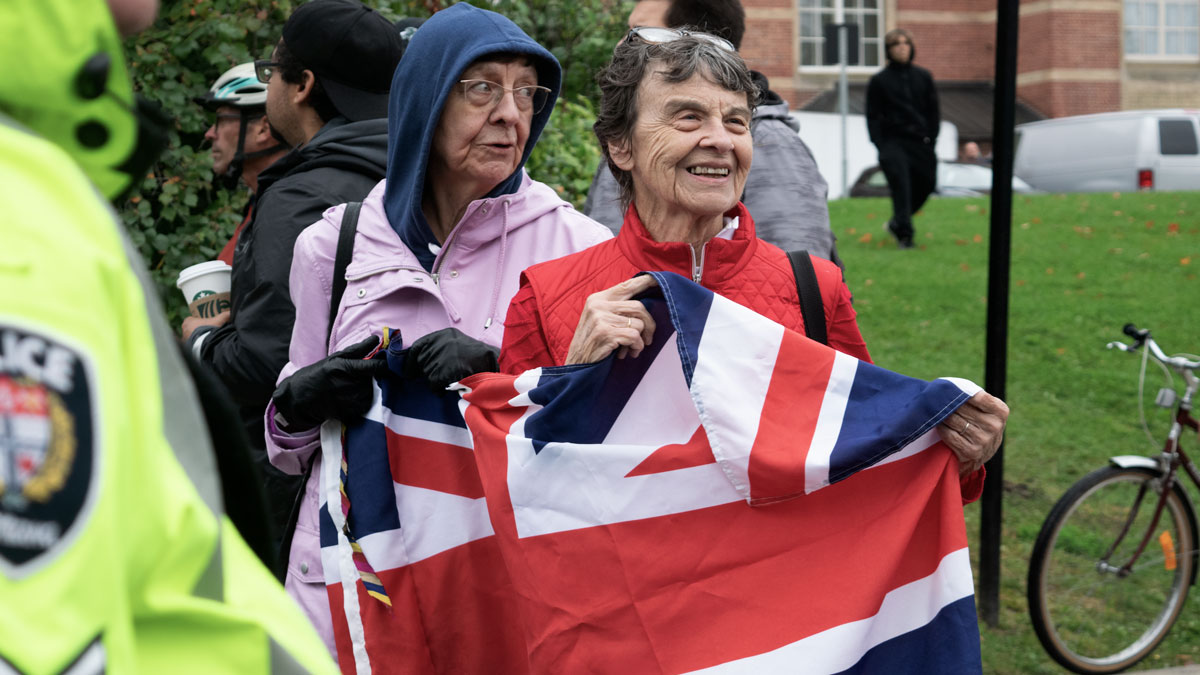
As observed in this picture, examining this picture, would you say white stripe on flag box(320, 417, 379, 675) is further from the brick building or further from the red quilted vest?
the brick building

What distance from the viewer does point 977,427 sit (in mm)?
2236

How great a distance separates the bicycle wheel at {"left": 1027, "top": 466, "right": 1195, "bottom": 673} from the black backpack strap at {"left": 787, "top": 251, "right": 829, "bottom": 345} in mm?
3078

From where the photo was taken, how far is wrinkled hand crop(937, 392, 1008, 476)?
221 centimetres

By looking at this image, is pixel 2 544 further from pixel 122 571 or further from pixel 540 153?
pixel 540 153

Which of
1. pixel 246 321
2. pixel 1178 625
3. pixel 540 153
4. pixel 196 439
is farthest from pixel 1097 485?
pixel 196 439

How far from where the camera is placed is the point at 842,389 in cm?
229

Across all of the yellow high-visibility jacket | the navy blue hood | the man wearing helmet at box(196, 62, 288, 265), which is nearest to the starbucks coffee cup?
the man wearing helmet at box(196, 62, 288, 265)

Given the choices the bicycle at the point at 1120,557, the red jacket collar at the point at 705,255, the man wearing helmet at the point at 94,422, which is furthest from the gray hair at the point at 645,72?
the bicycle at the point at 1120,557

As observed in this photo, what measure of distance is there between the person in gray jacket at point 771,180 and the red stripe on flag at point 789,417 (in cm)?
90

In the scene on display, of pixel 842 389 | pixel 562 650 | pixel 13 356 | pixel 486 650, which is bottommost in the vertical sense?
pixel 486 650

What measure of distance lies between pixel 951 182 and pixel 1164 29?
55.9 ft

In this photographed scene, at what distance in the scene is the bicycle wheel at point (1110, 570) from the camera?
5.16m

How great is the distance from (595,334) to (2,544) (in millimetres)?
1577

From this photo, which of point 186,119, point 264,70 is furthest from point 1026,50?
point 264,70
